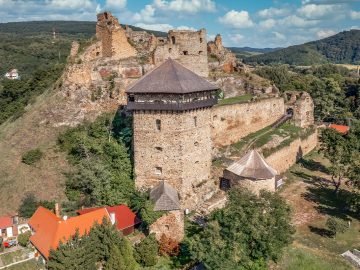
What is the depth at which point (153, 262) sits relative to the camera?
2345 cm

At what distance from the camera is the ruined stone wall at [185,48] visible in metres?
40.1

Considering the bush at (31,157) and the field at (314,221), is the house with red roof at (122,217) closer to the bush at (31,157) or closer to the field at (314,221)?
the bush at (31,157)

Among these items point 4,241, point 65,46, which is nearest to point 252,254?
point 4,241

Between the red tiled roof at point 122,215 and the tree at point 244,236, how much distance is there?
5351 mm

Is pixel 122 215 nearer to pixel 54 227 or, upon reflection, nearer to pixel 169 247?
pixel 169 247

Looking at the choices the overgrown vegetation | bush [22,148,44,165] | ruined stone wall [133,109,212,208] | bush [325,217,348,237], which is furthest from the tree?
the overgrown vegetation

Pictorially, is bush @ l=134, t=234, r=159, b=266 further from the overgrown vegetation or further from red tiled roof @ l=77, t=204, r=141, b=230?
the overgrown vegetation

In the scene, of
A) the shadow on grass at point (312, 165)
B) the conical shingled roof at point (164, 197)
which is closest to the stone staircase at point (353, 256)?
the conical shingled roof at point (164, 197)

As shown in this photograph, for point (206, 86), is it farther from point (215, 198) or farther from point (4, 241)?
point (4, 241)

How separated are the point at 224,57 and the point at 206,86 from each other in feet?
64.4

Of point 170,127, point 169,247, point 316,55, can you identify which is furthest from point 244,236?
point 316,55

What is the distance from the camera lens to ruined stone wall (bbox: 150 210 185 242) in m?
Result: 24.9

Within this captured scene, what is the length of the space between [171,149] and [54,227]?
28.0ft

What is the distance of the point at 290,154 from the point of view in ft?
127
